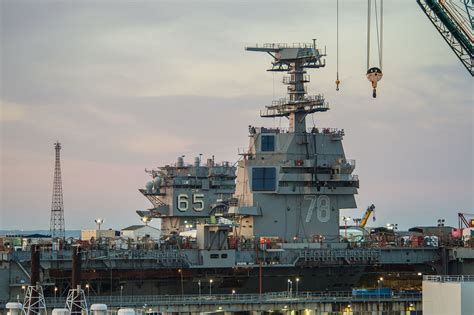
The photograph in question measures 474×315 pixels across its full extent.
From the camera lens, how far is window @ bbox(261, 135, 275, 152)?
88312 mm

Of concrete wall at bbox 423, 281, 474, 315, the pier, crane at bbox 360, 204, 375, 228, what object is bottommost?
the pier

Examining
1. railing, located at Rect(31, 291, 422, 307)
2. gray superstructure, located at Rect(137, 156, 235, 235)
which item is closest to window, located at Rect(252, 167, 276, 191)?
railing, located at Rect(31, 291, 422, 307)

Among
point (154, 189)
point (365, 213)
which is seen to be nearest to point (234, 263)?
point (154, 189)

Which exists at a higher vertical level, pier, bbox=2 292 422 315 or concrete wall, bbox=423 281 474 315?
concrete wall, bbox=423 281 474 315

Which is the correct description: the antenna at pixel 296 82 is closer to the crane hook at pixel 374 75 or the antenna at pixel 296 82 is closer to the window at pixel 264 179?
the window at pixel 264 179

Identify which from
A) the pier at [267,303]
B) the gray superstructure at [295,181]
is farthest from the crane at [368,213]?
the pier at [267,303]

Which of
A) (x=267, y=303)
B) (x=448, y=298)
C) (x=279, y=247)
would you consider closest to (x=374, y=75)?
(x=448, y=298)

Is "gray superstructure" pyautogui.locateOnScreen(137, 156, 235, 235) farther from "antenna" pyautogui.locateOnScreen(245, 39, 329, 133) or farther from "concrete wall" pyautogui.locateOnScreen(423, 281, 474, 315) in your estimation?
"concrete wall" pyautogui.locateOnScreen(423, 281, 474, 315)

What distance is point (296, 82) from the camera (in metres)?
90.1

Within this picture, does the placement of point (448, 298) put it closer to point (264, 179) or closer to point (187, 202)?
point (264, 179)

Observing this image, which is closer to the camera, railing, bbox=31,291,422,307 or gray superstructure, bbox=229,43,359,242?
railing, bbox=31,291,422,307

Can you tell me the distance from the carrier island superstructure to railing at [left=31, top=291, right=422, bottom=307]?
3.63m

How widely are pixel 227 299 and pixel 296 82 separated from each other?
2309 centimetres

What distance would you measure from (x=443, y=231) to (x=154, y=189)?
2851cm
